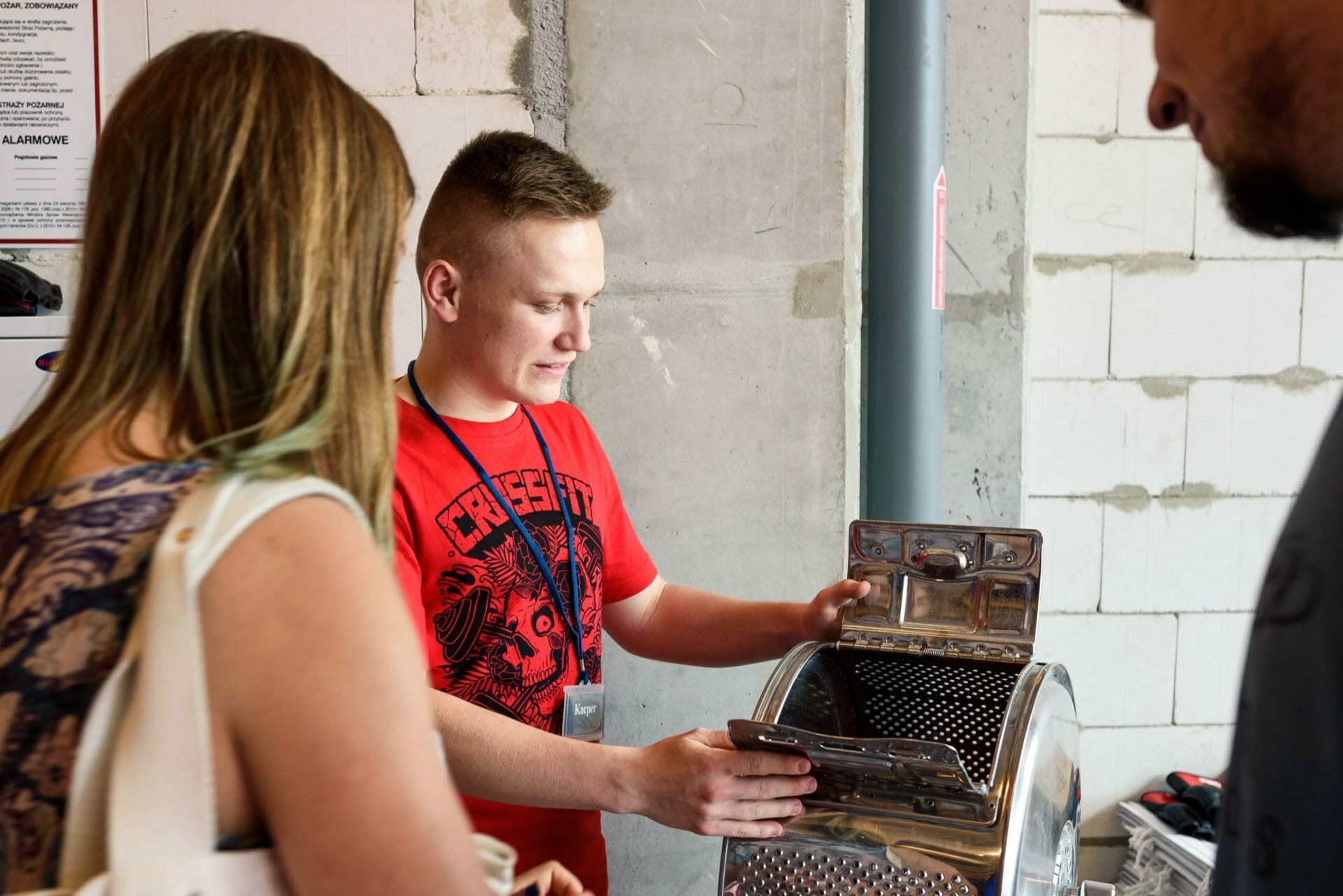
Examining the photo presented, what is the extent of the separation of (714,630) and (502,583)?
1.17ft

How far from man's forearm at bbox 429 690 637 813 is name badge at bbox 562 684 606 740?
0.55ft

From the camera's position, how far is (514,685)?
131 cm

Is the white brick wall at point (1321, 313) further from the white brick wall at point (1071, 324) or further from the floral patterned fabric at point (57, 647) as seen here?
the floral patterned fabric at point (57, 647)

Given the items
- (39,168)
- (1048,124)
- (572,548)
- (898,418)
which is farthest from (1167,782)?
(39,168)

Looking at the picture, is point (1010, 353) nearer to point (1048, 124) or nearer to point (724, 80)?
point (1048, 124)

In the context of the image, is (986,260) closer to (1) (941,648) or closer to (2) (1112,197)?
(2) (1112,197)

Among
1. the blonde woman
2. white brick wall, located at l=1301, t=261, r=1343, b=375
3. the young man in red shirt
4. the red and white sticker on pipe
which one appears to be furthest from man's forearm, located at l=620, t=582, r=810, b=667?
white brick wall, located at l=1301, t=261, r=1343, b=375

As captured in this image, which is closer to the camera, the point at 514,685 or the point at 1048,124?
the point at 514,685

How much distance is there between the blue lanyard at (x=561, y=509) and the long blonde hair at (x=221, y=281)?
2.13 ft

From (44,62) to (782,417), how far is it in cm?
137

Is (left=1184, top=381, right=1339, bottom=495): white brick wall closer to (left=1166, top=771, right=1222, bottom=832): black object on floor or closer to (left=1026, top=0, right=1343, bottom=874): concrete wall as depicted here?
(left=1026, top=0, right=1343, bottom=874): concrete wall

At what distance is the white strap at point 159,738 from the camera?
531mm

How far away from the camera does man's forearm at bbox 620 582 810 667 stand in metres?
1.45

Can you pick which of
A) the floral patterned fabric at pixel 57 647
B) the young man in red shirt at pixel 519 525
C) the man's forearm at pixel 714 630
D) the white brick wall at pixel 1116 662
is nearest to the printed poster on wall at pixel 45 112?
the young man in red shirt at pixel 519 525
